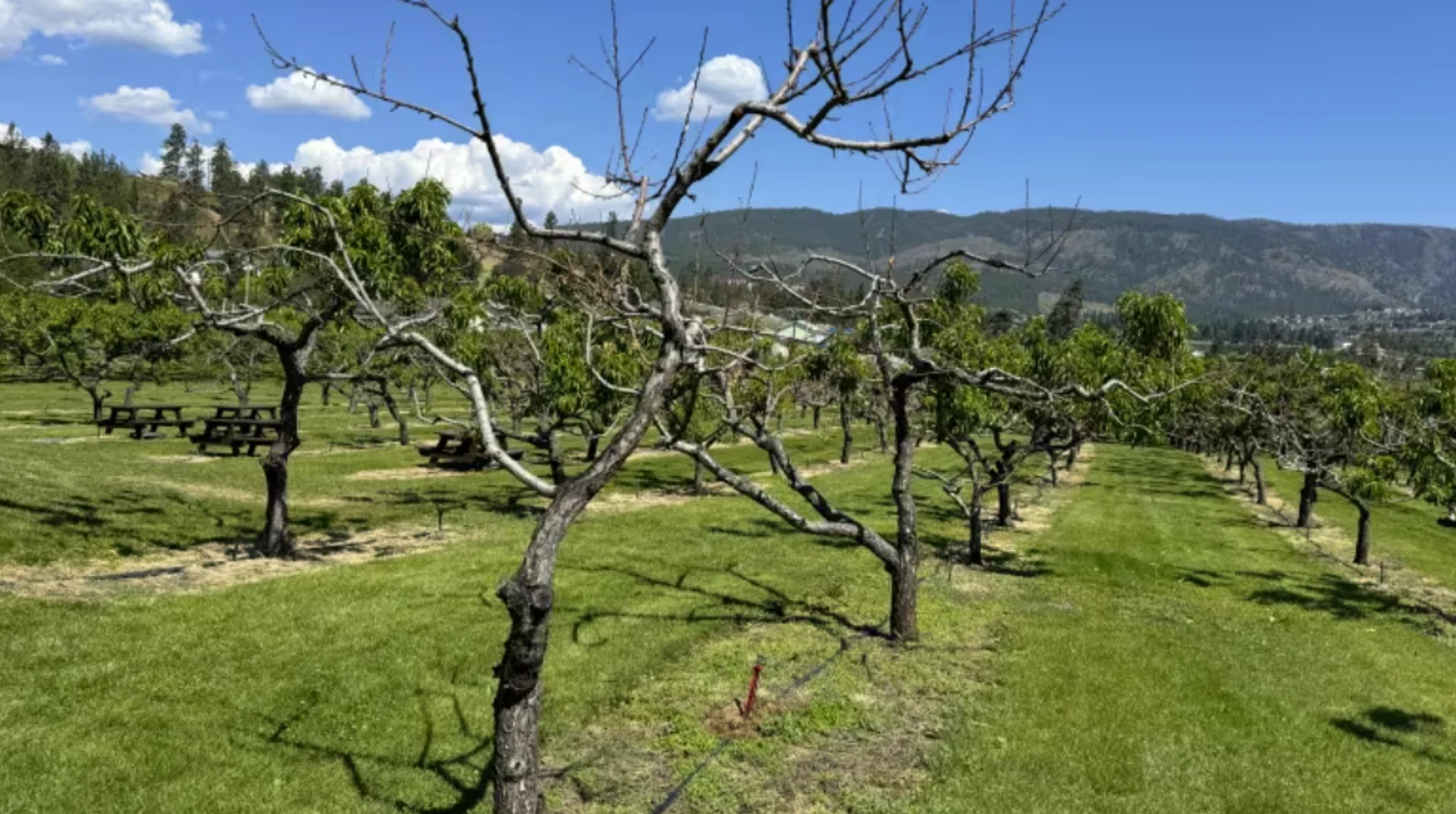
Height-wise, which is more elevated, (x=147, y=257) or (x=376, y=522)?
(x=147, y=257)

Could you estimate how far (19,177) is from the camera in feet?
372

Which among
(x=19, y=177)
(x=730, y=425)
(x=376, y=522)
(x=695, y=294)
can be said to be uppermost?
(x=19, y=177)

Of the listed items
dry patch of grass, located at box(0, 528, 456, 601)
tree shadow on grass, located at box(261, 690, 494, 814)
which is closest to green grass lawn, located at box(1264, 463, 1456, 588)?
tree shadow on grass, located at box(261, 690, 494, 814)

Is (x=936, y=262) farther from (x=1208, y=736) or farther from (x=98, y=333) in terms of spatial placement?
(x=98, y=333)

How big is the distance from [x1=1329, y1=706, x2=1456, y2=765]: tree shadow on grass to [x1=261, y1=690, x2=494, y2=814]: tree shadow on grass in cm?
1118

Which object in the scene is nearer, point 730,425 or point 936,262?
point 936,262

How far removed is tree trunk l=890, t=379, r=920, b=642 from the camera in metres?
14.0

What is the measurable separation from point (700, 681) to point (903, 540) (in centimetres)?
397

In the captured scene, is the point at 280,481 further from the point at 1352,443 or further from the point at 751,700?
the point at 1352,443

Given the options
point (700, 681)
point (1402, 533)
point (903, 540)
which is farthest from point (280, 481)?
point (1402, 533)

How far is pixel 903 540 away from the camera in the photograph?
13984mm

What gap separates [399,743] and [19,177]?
456 feet

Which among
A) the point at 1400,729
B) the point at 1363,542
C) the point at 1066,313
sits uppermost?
the point at 1066,313

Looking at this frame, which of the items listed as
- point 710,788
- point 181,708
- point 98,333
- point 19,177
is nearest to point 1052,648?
point 710,788
